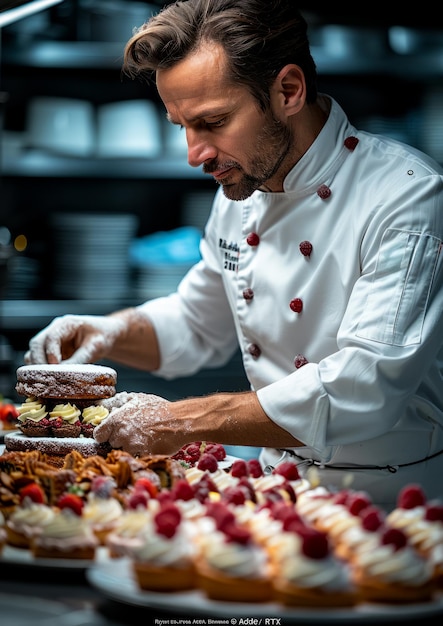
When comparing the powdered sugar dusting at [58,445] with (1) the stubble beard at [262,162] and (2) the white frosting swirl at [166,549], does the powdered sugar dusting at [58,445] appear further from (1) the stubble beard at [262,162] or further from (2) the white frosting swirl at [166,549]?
(2) the white frosting swirl at [166,549]

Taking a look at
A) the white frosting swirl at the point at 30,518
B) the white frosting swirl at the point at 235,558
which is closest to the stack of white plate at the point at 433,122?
the white frosting swirl at the point at 30,518

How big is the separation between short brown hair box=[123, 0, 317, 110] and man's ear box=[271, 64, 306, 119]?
0.02 m

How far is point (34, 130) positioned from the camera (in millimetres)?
3844

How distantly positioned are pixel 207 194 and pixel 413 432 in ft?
7.19

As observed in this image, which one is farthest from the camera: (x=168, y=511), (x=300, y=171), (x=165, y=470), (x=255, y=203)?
(x=255, y=203)

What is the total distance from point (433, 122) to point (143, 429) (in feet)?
8.37

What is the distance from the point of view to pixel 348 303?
2.00m

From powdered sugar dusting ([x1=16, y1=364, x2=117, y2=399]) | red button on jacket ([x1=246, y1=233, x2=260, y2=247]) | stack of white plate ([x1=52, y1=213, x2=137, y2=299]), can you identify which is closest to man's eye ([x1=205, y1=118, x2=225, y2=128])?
red button on jacket ([x1=246, y1=233, x2=260, y2=247])

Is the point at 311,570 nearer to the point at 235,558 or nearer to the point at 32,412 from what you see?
the point at 235,558

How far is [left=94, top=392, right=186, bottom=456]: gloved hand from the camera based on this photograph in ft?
5.98

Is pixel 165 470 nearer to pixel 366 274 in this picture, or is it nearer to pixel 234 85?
pixel 366 274

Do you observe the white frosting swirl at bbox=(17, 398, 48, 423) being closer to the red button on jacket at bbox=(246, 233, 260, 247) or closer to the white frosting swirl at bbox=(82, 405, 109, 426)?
the white frosting swirl at bbox=(82, 405, 109, 426)

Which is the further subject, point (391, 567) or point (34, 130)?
point (34, 130)

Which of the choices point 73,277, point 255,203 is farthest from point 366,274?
point 73,277
